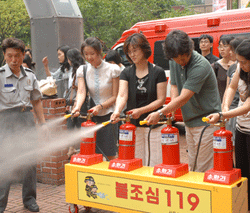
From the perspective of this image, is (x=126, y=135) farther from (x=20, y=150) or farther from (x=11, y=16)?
(x=11, y=16)

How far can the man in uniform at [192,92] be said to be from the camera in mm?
3551

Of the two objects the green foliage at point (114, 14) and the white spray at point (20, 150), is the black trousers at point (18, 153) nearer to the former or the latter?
the white spray at point (20, 150)

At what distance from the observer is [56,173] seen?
5.96 m

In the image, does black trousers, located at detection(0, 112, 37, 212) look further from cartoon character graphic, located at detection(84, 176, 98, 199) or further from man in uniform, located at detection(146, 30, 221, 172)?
man in uniform, located at detection(146, 30, 221, 172)

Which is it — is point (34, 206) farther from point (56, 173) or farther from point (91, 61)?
point (91, 61)

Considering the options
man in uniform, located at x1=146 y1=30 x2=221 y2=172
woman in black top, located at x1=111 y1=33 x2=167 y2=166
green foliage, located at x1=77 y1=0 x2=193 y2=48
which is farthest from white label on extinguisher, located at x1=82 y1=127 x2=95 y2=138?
green foliage, located at x1=77 y1=0 x2=193 y2=48

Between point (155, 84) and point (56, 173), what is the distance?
2671 millimetres

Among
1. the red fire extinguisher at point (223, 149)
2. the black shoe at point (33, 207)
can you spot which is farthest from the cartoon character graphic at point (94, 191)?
the red fire extinguisher at point (223, 149)

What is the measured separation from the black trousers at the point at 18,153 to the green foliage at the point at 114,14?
17880 mm

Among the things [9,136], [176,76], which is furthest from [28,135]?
[176,76]

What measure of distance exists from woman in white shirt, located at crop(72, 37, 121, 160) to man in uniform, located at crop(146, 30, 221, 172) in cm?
94

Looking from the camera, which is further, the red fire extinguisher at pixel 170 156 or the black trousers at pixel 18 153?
the black trousers at pixel 18 153

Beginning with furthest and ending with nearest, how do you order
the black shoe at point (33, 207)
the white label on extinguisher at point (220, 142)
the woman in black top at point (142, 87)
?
A: 1. the black shoe at point (33, 207)
2. the woman in black top at point (142, 87)
3. the white label on extinguisher at point (220, 142)

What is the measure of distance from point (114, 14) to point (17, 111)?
1909 centimetres
